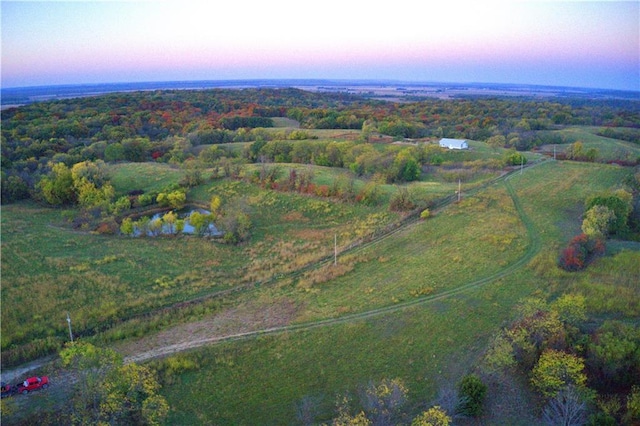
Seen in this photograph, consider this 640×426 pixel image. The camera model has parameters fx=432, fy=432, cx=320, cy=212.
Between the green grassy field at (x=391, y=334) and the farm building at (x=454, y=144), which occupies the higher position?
the farm building at (x=454, y=144)

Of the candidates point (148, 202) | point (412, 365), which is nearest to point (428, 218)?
point (412, 365)

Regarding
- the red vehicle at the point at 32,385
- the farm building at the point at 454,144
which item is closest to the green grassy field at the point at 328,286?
the red vehicle at the point at 32,385

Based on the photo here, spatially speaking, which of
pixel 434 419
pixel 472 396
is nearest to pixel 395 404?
pixel 434 419

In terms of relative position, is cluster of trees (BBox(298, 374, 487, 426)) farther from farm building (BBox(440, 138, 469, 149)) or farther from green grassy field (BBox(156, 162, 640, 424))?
farm building (BBox(440, 138, 469, 149))

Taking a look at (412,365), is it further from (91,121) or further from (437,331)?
(91,121)

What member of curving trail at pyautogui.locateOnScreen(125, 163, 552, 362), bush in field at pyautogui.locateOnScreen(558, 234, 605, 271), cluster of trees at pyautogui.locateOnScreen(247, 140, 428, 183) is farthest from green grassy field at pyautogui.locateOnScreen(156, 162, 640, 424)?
cluster of trees at pyautogui.locateOnScreen(247, 140, 428, 183)

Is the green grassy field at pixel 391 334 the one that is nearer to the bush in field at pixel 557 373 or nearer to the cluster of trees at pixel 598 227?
the cluster of trees at pixel 598 227

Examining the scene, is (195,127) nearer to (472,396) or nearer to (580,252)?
(580,252)
